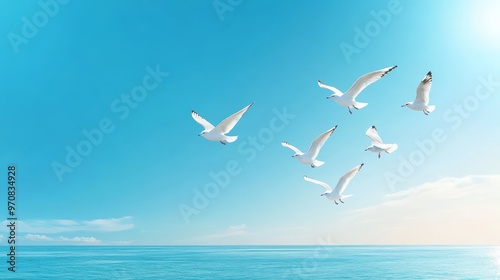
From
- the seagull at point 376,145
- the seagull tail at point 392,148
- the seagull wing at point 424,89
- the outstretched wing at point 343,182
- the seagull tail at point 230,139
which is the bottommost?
the outstretched wing at point 343,182

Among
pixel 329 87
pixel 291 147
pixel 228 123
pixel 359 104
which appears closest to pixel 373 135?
pixel 359 104

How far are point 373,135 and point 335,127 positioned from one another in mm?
3431

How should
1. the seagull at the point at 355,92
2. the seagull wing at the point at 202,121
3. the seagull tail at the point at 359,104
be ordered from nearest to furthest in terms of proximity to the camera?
the seagull at the point at 355,92 → the seagull tail at the point at 359,104 → the seagull wing at the point at 202,121

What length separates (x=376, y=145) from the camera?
1888 centimetres

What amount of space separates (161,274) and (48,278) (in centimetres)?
1097

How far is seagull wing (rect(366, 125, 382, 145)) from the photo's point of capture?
19.5 metres

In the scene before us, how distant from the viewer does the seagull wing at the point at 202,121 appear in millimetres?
19234

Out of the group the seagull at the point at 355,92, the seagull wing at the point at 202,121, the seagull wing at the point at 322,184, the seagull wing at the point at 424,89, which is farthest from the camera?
the seagull wing at the point at 322,184

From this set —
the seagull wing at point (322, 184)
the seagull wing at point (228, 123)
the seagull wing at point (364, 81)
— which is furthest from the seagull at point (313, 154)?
the seagull wing at point (228, 123)

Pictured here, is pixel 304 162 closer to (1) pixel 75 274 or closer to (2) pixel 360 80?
(2) pixel 360 80

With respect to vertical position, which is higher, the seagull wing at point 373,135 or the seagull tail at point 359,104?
the seagull tail at point 359,104

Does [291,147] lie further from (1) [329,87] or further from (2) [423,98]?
(2) [423,98]

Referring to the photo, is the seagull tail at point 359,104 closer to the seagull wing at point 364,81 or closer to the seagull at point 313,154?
the seagull wing at point 364,81

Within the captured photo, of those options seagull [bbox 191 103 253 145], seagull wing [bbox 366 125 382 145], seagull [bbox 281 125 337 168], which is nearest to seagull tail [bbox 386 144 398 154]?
seagull wing [bbox 366 125 382 145]
